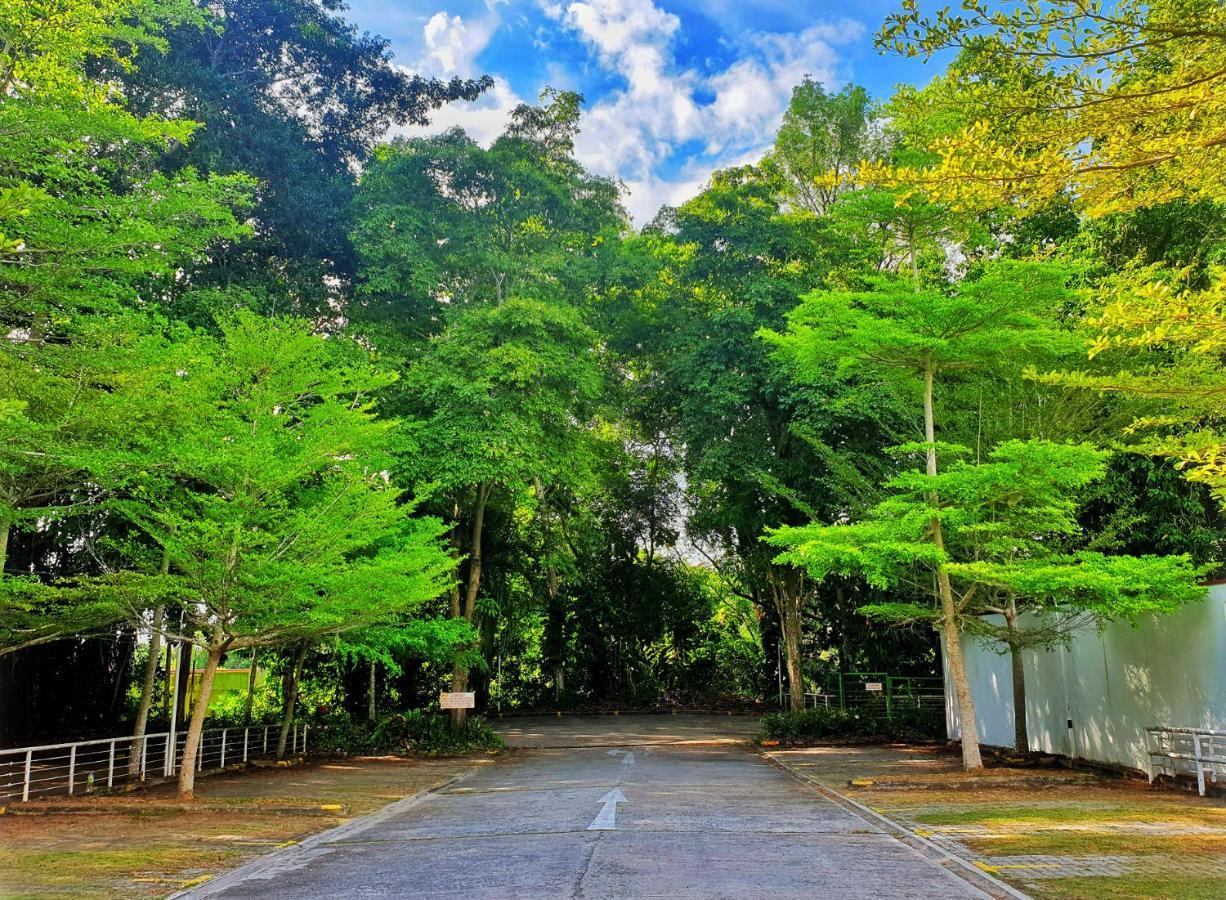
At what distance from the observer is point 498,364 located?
1914cm

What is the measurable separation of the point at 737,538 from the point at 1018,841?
64.8ft

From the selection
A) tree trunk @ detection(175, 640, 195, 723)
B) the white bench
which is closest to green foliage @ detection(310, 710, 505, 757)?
tree trunk @ detection(175, 640, 195, 723)

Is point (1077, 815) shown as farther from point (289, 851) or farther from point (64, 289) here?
point (64, 289)

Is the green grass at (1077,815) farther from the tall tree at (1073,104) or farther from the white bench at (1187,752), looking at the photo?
the tall tree at (1073,104)

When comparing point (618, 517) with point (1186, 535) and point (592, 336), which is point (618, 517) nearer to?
point (592, 336)

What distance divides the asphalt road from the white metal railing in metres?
4.88

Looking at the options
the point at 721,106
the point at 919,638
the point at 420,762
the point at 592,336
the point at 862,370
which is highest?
the point at 721,106

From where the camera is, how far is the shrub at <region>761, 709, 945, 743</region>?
19984mm

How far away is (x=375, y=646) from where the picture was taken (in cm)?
1664

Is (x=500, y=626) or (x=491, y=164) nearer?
(x=491, y=164)

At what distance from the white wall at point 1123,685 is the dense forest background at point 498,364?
704mm

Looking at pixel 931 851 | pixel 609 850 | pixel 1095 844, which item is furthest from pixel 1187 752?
pixel 609 850

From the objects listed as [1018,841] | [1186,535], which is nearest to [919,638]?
[1186,535]

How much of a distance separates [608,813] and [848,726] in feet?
41.9
